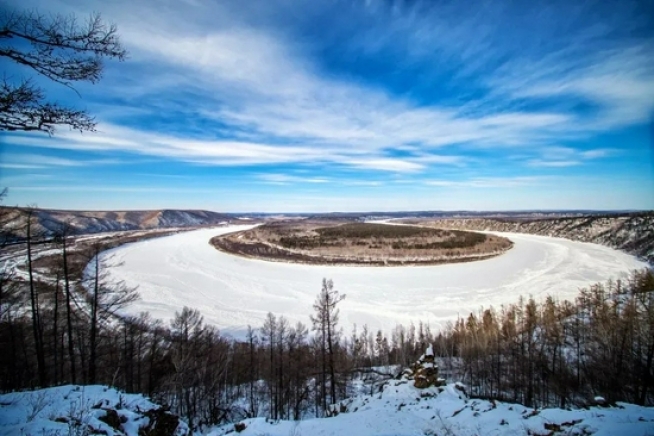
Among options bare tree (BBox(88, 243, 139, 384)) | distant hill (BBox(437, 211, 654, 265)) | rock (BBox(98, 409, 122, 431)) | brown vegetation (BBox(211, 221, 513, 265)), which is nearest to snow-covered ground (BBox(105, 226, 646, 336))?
brown vegetation (BBox(211, 221, 513, 265))

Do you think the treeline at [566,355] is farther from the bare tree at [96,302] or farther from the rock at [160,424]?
the bare tree at [96,302]

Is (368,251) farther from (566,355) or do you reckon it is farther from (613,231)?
(613,231)

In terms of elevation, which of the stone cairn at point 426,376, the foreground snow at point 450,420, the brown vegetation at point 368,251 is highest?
the foreground snow at point 450,420

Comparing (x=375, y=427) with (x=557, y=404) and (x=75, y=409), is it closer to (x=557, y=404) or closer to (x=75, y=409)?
(x=75, y=409)

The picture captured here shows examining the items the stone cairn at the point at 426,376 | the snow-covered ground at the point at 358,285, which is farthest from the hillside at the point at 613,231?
the stone cairn at the point at 426,376

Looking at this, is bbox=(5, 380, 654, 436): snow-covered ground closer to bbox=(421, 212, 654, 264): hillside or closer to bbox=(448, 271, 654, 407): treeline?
bbox=(448, 271, 654, 407): treeline

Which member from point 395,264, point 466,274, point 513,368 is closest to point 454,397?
point 513,368
